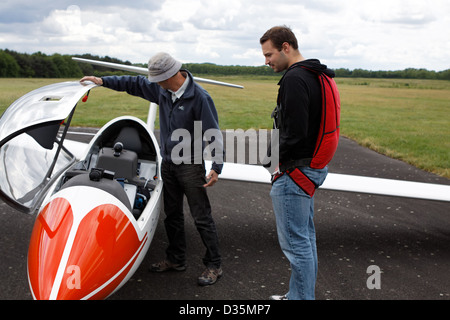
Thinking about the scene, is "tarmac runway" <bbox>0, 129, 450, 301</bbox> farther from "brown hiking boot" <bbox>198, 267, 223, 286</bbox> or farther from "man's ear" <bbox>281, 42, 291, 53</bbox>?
"man's ear" <bbox>281, 42, 291, 53</bbox>

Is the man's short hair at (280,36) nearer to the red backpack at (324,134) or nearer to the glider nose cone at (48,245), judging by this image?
the red backpack at (324,134)

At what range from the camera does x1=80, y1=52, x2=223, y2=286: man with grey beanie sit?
3.58 meters

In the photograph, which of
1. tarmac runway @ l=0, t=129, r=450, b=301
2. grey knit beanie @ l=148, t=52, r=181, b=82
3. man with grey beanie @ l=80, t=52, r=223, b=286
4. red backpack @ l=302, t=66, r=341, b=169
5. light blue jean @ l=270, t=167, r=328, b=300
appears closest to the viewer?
red backpack @ l=302, t=66, r=341, b=169

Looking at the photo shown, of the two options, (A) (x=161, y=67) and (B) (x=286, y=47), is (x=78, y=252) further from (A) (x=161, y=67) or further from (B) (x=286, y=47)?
(B) (x=286, y=47)

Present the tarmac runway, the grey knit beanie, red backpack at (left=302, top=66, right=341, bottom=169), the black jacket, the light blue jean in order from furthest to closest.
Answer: the tarmac runway
the grey knit beanie
the light blue jean
red backpack at (left=302, top=66, right=341, bottom=169)
the black jacket

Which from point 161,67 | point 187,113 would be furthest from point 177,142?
point 161,67

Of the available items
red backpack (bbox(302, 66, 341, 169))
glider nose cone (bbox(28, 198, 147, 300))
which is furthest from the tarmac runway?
red backpack (bbox(302, 66, 341, 169))

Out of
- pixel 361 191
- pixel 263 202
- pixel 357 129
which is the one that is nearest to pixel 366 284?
pixel 361 191

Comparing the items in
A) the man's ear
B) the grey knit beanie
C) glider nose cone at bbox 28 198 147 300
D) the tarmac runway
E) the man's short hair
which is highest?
the man's short hair

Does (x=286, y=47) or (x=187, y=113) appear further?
(x=187, y=113)

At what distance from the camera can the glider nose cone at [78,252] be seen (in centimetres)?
267

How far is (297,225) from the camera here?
Result: 9.65 ft

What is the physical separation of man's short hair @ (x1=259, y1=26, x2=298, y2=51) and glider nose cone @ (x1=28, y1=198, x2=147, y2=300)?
1.74 metres

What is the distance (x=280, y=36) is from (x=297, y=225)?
4.45 ft
